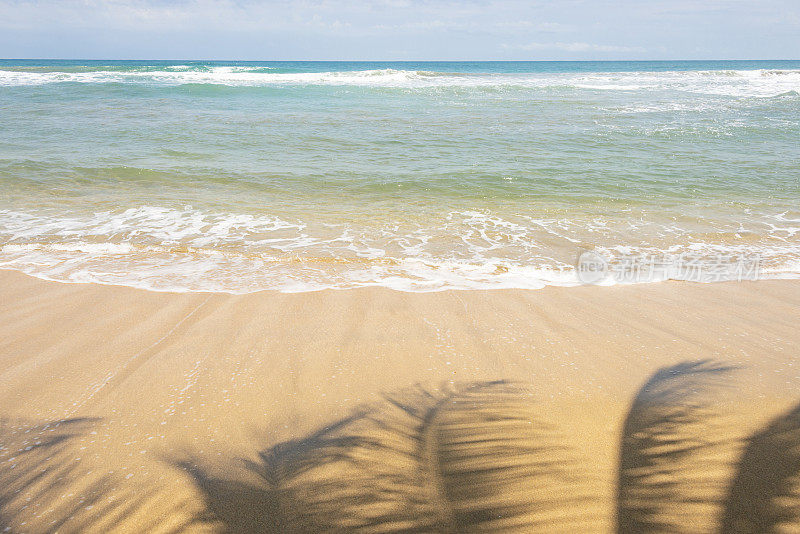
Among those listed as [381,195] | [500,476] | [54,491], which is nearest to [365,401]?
[500,476]

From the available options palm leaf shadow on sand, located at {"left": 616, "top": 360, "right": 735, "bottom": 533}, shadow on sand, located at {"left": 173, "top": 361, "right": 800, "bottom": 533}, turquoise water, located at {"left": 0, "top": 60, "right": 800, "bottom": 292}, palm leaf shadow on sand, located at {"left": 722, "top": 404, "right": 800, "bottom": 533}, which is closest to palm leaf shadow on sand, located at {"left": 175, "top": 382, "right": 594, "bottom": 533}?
shadow on sand, located at {"left": 173, "top": 361, "right": 800, "bottom": 533}

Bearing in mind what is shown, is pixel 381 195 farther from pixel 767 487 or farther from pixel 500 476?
pixel 767 487

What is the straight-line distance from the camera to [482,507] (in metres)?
1.73

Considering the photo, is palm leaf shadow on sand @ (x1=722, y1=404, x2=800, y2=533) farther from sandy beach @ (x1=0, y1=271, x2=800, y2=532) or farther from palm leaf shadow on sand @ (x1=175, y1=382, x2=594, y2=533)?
palm leaf shadow on sand @ (x1=175, y1=382, x2=594, y2=533)

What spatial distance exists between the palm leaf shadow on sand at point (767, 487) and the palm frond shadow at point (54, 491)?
6.57ft

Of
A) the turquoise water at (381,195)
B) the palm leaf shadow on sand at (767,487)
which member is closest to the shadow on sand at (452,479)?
the palm leaf shadow on sand at (767,487)

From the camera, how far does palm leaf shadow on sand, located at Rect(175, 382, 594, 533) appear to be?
1.69 metres

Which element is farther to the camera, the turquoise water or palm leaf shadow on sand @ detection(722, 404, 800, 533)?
the turquoise water

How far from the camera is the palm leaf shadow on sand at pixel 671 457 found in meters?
1.67

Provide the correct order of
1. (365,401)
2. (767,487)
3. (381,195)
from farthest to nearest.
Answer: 1. (381,195)
2. (365,401)
3. (767,487)

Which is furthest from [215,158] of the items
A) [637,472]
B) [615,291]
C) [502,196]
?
[637,472]

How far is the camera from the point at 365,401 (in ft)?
7.97

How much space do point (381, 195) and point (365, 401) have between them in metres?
5.14

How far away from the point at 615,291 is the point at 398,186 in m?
4.38
